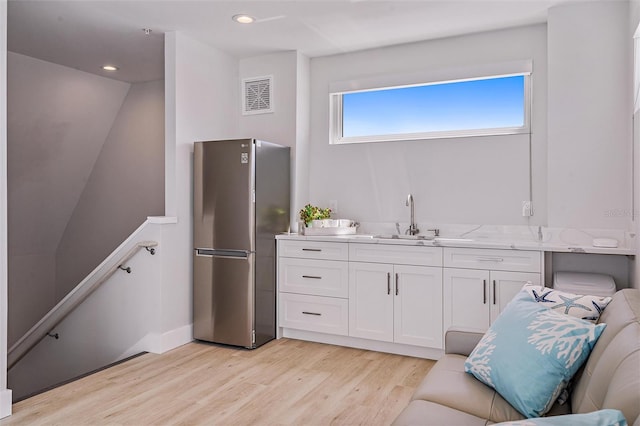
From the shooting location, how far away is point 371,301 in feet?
12.4

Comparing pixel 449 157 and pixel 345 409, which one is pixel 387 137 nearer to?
pixel 449 157

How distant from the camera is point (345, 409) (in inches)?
108

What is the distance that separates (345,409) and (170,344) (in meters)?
1.76

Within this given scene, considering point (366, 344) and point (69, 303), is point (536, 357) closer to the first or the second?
point (366, 344)

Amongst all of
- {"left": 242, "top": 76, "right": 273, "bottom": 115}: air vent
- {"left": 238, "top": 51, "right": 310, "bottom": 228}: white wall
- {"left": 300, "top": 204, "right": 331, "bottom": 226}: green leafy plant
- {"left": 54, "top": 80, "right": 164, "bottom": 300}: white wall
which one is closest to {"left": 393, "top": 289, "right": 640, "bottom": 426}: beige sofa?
{"left": 300, "top": 204, "right": 331, "bottom": 226}: green leafy plant

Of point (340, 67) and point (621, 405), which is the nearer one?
point (621, 405)

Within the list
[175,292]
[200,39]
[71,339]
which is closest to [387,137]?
[200,39]

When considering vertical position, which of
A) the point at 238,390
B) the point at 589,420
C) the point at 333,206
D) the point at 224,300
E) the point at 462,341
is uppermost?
the point at 333,206

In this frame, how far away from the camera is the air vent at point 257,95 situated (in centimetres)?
457

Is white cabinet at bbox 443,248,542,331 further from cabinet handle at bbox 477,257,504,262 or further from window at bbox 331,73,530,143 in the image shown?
window at bbox 331,73,530,143

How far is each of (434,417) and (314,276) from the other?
2427 millimetres

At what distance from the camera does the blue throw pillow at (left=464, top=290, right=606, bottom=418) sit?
1.65 meters

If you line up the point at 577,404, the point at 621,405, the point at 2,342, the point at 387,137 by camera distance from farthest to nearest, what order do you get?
the point at 387,137 → the point at 2,342 → the point at 577,404 → the point at 621,405

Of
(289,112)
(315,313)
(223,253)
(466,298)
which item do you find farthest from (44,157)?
(466,298)
